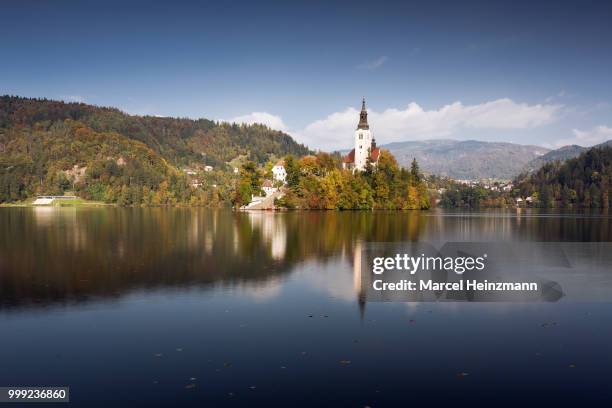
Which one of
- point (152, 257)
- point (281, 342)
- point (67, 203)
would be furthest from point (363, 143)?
Answer: point (281, 342)

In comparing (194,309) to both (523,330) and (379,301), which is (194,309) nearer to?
(379,301)

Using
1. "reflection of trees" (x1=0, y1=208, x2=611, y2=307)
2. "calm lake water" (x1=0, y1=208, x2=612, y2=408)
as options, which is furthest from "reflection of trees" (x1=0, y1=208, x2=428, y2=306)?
"calm lake water" (x1=0, y1=208, x2=612, y2=408)

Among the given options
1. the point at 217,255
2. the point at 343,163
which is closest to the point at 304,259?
the point at 217,255

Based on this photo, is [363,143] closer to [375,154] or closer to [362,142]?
[362,142]

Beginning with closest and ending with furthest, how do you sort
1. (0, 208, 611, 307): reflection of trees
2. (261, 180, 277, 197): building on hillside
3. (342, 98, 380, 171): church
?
(0, 208, 611, 307): reflection of trees
(261, 180, 277, 197): building on hillside
(342, 98, 380, 171): church

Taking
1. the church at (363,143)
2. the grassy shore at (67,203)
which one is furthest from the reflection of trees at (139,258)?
the grassy shore at (67,203)

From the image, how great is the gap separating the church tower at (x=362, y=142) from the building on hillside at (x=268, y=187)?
2767 cm

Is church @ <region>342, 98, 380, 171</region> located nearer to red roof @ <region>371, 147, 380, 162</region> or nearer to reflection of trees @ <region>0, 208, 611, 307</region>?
red roof @ <region>371, 147, 380, 162</region>

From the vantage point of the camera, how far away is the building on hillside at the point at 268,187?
140750 mm

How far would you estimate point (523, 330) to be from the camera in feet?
56.0

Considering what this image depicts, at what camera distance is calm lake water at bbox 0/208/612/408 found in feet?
39.4

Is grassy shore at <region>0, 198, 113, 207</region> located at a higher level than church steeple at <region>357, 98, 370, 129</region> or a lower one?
lower

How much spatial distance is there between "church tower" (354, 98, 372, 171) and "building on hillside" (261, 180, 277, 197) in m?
27.7

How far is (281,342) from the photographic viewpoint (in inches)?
616
